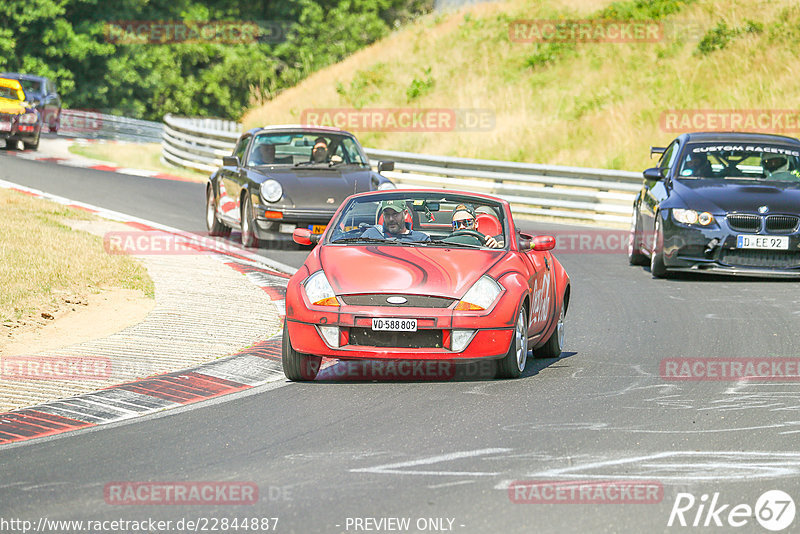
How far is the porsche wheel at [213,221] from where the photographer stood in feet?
59.5

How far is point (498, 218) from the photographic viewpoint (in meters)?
9.98

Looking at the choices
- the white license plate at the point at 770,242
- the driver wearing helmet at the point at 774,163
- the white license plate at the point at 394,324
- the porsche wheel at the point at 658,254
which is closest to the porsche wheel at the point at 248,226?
the porsche wheel at the point at 658,254

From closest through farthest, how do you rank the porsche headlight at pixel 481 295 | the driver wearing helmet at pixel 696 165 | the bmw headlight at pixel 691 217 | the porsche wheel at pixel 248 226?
the porsche headlight at pixel 481 295 → the bmw headlight at pixel 691 217 → the driver wearing helmet at pixel 696 165 → the porsche wheel at pixel 248 226

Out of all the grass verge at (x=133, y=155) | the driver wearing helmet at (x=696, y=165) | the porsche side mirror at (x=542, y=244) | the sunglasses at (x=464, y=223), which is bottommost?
the grass verge at (x=133, y=155)

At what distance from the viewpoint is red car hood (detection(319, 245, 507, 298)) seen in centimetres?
866

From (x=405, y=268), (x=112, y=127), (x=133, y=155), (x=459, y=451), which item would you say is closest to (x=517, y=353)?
(x=405, y=268)

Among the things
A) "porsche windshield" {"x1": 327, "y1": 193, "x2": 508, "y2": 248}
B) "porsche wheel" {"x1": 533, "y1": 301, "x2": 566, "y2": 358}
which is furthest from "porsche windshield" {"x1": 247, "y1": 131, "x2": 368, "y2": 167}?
"porsche wheel" {"x1": 533, "y1": 301, "x2": 566, "y2": 358}

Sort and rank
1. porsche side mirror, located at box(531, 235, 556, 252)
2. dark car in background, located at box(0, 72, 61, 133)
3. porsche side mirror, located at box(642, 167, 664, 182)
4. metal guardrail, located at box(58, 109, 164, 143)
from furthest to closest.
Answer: metal guardrail, located at box(58, 109, 164, 143)
dark car in background, located at box(0, 72, 61, 133)
porsche side mirror, located at box(642, 167, 664, 182)
porsche side mirror, located at box(531, 235, 556, 252)

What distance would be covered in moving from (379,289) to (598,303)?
5.09 metres

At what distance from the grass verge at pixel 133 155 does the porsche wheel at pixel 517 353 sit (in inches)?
765

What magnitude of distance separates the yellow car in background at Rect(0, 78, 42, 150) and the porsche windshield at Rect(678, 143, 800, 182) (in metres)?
19.6

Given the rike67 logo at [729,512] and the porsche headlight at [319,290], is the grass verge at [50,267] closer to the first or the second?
the porsche headlight at [319,290]

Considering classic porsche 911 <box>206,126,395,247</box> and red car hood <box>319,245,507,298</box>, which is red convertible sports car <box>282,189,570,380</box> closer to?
red car hood <box>319,245,507,298</box>

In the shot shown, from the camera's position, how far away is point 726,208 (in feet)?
47.1
